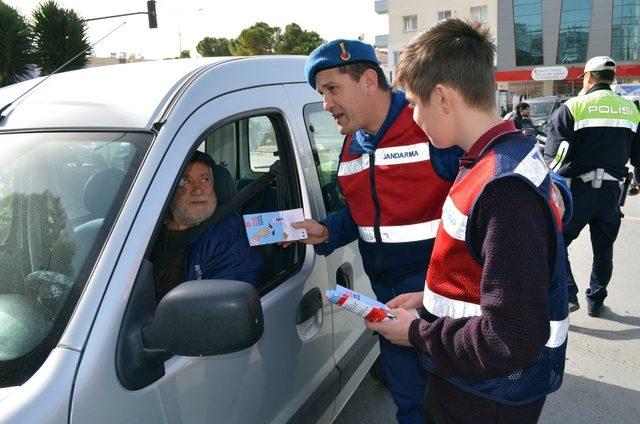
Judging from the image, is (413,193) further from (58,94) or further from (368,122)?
(58,94)

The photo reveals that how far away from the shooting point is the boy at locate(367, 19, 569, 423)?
1.15 metres

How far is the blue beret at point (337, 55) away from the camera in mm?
2039

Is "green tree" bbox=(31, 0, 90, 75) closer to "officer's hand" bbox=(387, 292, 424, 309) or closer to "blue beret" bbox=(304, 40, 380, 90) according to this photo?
"blue beret" bbox=(304, 40, 380, 90)

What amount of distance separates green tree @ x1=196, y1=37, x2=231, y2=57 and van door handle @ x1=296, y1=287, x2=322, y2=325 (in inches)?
2102

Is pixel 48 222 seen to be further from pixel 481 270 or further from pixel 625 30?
pixel 625 30

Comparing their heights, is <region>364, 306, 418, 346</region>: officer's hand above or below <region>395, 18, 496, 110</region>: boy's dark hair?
below

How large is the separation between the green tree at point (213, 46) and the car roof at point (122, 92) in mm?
53218

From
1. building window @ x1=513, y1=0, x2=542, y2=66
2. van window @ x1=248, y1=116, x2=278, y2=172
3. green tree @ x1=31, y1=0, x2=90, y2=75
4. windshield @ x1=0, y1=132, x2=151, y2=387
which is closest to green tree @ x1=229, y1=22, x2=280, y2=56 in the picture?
building window @ x1=513, y1=0, x2=542, y2=66

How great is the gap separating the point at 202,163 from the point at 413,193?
0.92m

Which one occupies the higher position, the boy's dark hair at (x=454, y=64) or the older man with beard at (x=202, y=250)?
the boy's dark hair at (x=454, y=64)

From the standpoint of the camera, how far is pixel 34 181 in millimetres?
1599

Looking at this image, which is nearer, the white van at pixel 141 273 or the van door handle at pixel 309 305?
the white van at pixel 141 273

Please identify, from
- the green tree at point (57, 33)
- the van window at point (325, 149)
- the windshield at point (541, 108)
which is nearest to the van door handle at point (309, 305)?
the van window at point (325, 149)

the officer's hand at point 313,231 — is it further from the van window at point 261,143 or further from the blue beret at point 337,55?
the blue beret at point 337,55
